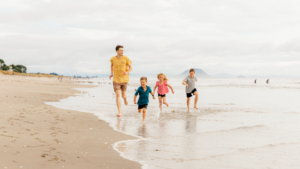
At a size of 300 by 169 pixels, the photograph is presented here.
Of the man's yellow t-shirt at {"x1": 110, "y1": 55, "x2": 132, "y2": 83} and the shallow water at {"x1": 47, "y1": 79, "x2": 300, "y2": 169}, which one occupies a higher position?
the man's yellow t-shirt at {"x1": 110, "y1": 55, "x2": 132, "y2": 83}

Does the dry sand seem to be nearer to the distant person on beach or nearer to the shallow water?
the shallow water

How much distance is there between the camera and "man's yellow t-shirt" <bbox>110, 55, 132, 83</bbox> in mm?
8758

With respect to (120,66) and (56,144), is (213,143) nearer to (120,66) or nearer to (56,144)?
(56,144)

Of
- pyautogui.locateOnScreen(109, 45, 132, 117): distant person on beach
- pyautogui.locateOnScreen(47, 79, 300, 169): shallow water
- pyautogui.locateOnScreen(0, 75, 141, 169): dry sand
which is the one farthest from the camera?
pyautogui.locateOnScreen(109, 45, 132, 117): distant person on beach

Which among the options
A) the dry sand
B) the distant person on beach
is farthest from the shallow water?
the distant person on beach

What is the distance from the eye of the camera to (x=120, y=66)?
8789 mm

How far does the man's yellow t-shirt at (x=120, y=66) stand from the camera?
28.7 feet

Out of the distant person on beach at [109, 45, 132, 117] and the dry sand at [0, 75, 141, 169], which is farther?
the distant person on beach at [109, 45, 132, 117]

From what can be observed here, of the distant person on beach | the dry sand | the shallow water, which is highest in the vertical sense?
the distant person on beach

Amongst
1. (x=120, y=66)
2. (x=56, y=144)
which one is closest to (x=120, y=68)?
(x=120, y=66)

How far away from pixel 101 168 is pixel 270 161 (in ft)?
9.90

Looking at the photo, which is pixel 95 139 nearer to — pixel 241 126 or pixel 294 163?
pixel 294 163

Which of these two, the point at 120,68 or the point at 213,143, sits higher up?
the point at 120,68

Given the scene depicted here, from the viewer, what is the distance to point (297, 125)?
7.61 meters
